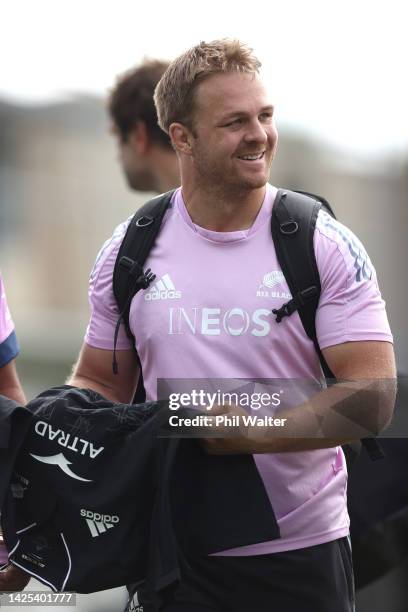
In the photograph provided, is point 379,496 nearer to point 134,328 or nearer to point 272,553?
point 272,553

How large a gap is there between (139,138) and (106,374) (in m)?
1.66

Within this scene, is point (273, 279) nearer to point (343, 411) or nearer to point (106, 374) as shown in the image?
point (343, 411)

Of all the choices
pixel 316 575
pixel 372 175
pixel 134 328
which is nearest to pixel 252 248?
pixel 134 328

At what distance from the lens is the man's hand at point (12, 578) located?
12.4ft

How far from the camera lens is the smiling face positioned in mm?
3662

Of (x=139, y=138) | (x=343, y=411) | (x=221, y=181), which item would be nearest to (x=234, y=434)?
(x=343, y=411)

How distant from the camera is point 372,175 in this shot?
92.9 feet

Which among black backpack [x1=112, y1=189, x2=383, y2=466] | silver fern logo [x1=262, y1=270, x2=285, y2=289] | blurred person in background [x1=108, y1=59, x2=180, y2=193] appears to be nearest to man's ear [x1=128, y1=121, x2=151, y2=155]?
blurred person in background [x1=108, y1=59, x2=180, y2=193]

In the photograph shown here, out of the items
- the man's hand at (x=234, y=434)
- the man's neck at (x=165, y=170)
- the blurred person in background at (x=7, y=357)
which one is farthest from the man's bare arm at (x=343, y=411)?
the man's neck at (x=165, y=170)

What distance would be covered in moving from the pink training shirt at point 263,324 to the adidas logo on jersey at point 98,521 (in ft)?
1.24

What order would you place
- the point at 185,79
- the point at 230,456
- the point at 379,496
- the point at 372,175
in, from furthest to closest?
the point at 372,175 < the point at 379,496 < the point at 185,79 < the point at 230,456

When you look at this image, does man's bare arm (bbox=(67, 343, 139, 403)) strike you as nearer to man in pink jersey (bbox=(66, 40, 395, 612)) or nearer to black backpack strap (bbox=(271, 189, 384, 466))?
man in pink jersey (bbox=(66, 40, 395, 612))

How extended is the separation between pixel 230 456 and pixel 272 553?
346 mm

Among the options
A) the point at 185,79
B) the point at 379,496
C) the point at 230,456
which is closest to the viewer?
the point at 230,456
